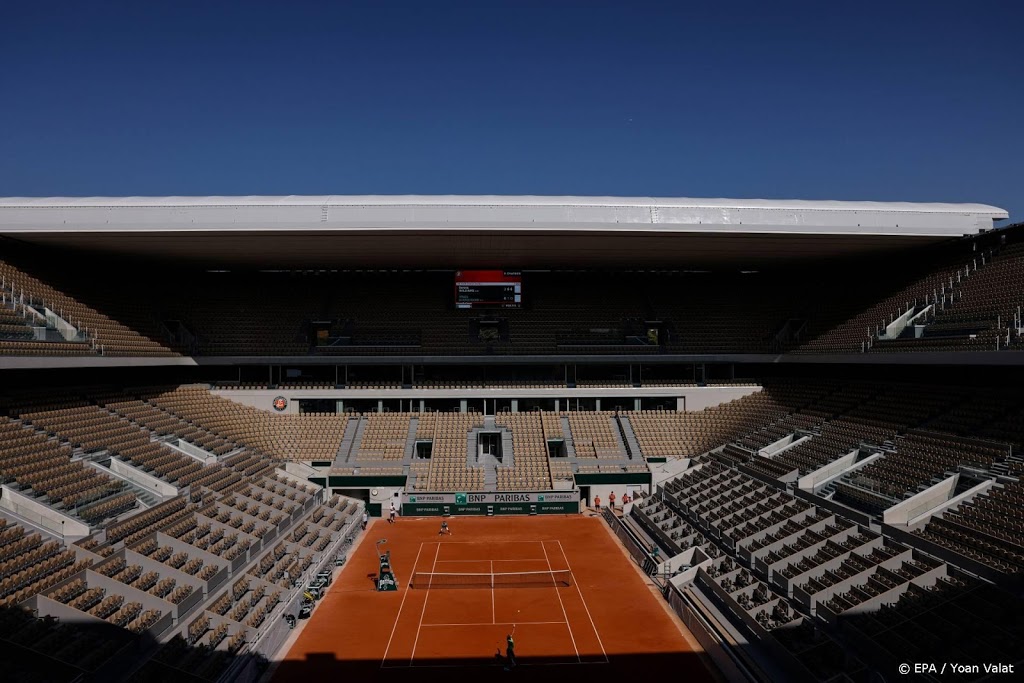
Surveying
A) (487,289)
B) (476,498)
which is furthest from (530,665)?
(487,289)

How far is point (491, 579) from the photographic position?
22.2m

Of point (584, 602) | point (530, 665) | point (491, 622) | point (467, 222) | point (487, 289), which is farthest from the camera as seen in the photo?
point (487, 289)

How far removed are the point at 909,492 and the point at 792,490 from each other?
447cm

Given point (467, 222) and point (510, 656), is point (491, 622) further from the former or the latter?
point (467, 222)

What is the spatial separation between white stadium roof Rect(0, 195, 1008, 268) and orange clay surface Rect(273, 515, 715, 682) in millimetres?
13094

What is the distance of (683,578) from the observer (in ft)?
68.1

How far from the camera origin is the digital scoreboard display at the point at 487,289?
38312 mm

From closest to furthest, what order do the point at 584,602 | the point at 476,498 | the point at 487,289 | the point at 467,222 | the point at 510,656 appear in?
the point at 510,656
the point at 584,602
the point at 467,222
the point at 476,498
the point at 487,289

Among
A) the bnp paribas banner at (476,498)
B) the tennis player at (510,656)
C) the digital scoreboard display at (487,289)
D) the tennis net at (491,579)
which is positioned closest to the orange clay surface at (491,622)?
the tennis player at (510,656)

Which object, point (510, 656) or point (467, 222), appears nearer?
point (510, 656)

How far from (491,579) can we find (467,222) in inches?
566

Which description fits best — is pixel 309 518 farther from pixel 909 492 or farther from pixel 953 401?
pixel 953 401

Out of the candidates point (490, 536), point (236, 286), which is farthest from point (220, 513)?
point (236, 286)

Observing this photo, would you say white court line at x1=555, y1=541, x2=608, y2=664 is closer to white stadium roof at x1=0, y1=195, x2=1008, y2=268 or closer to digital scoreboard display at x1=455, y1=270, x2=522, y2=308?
white stadium roof at x1=0, y1=195, x2=1008, y2=268
